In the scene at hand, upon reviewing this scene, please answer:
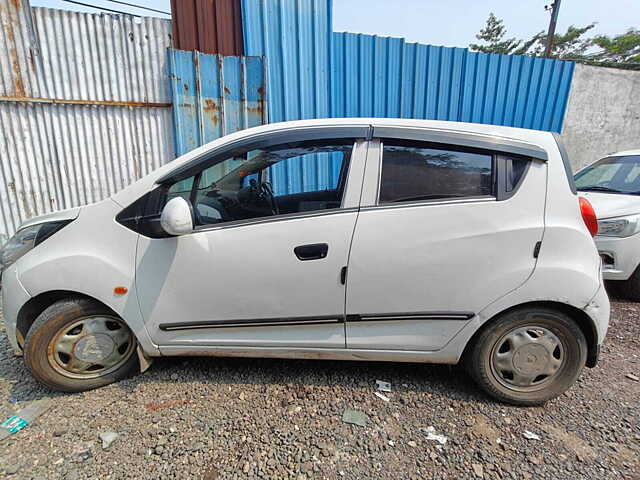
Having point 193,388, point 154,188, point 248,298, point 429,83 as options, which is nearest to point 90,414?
point 193,388

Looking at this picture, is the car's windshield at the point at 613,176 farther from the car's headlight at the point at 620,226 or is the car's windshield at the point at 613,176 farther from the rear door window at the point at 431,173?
the rear door window at the point at 431,173

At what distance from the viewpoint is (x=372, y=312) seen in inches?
76.5

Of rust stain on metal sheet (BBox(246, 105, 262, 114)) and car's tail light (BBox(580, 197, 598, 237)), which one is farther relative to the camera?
rust stain on metal sheet (BBox(246, 105, 262, 114))

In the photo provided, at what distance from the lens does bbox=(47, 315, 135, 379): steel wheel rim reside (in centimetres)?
205

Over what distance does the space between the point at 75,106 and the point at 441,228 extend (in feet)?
15.1

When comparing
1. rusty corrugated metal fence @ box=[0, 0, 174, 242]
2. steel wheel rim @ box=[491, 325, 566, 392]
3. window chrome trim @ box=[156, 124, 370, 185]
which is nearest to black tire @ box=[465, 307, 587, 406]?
steel wheel rim @ box=[491, 325, 566, 392]

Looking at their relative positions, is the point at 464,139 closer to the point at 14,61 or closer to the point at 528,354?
the point at 528,354

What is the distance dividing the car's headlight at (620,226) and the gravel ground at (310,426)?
1431 millimetres

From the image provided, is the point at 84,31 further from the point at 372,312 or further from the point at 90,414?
the point at 372,312

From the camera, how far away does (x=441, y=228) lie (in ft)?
5.99

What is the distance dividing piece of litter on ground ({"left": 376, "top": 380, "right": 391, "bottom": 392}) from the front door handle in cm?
102

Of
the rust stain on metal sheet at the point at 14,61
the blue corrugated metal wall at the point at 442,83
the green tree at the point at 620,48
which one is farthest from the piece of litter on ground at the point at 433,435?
the green tree at the point at 620,48

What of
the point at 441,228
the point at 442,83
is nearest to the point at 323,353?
the point at 441,228

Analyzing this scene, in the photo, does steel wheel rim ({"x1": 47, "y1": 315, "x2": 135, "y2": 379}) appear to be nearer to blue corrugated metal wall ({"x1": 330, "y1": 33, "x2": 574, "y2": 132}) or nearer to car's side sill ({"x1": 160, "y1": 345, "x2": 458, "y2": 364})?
car's side sill ({"x1": 160, "y1": 345, "x2": 458, "y2": 364})
